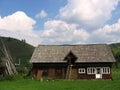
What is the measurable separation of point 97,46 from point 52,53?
9.92 meters

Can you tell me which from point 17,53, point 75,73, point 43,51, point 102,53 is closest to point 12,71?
point 43,51

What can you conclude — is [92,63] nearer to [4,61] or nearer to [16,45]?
[4,61]

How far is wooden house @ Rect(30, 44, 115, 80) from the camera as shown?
62344 millimetres

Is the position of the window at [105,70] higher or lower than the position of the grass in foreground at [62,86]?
higher

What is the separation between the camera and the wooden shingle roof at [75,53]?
2482 inches

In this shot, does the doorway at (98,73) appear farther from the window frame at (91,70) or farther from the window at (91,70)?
the window at (91,70)

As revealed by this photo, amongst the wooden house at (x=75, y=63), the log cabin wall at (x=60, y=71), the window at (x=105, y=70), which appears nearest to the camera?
the window at (x=105, y=70)

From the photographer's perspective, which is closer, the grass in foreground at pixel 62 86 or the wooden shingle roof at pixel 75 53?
the grass in foreground at pixel 62 86

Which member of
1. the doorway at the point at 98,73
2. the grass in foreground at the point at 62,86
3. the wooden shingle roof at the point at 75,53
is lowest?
the grass in foreground at the point at 62,86

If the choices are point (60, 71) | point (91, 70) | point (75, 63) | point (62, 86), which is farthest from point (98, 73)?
point (62, 86)

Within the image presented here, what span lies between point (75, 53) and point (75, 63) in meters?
2.85

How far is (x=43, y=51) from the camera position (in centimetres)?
6750

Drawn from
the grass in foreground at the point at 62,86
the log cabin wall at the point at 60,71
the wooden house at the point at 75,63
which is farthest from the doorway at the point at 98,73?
the grass in foreground at the point at 62,86

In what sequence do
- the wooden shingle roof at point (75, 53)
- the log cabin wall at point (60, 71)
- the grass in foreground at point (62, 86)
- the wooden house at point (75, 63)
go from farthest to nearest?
the wooden shingle roof at point (75, 53) → the log cabin wall at point (60, 71) → the wooden house at point (75, 63) → the grass in foreground at point (62, 86)
